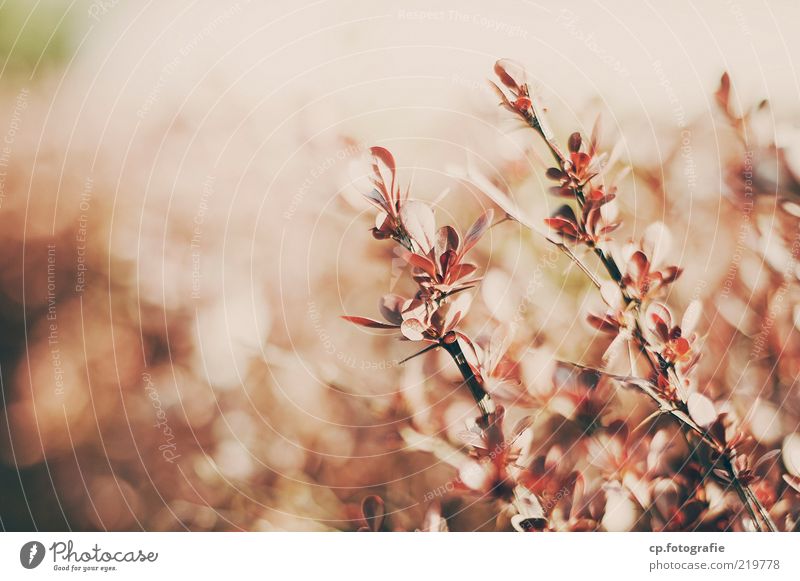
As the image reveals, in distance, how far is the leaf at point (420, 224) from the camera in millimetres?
562

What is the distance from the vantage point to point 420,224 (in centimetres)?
56


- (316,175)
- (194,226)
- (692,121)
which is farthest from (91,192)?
(692,121)

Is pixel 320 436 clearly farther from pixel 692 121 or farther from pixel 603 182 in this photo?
pixel 692 121

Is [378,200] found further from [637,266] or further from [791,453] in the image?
[791,453]

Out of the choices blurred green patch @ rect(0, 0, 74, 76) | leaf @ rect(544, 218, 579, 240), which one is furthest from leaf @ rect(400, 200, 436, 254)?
blurred green patch @ rect(0, 0, 74, 76)

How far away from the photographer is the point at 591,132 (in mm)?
629

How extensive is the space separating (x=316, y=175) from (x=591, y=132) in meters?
0.29

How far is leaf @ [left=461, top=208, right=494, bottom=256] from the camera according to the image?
570 millimetres

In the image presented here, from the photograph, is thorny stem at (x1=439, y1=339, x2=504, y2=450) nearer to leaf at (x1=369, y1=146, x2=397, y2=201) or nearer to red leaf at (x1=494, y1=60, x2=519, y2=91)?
leaf at (x1=369, y1=146, x2=397, y2=201)

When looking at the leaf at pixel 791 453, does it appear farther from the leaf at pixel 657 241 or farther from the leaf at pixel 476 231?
the leaf at pixel 476 231
